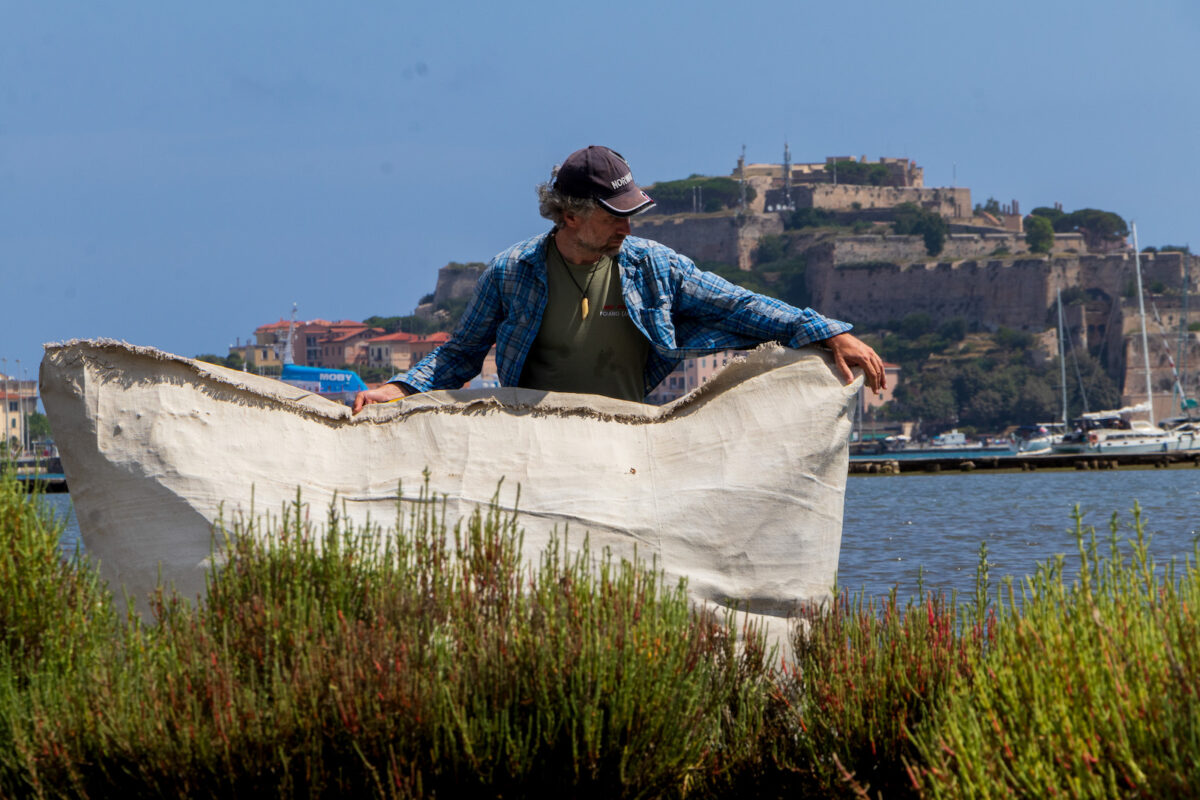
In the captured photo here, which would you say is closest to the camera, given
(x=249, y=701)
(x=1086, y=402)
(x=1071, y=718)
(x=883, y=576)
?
(x=1071, y=718)

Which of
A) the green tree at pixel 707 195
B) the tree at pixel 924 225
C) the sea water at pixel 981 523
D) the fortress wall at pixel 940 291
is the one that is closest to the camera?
the sea water at pixel 981 523

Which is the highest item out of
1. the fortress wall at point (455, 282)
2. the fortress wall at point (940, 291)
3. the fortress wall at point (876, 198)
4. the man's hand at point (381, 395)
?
the fortress wall at point (876, 198)

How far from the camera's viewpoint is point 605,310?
12.4 ft

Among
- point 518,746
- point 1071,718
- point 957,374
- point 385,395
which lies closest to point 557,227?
point 385,395

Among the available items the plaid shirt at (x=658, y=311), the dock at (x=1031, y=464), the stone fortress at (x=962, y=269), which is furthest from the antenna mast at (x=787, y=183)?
the plaid shirt at (x=658, y=311)

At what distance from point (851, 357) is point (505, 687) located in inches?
51.8

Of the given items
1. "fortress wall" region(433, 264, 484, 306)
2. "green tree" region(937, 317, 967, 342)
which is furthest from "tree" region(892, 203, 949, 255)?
"fortress wall" region(433, 264, 484, 306)

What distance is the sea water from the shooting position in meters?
10.8

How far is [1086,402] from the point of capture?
89.6 m

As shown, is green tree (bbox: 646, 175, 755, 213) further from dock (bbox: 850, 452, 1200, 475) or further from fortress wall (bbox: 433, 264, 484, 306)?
dock (bbox: 850, 452, 1200, 475)

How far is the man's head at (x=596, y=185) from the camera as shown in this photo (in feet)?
11.7

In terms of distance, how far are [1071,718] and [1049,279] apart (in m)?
102

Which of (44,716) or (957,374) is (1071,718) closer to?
(44,716)

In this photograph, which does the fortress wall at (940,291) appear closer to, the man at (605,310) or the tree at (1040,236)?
the tree at (1040,236)
